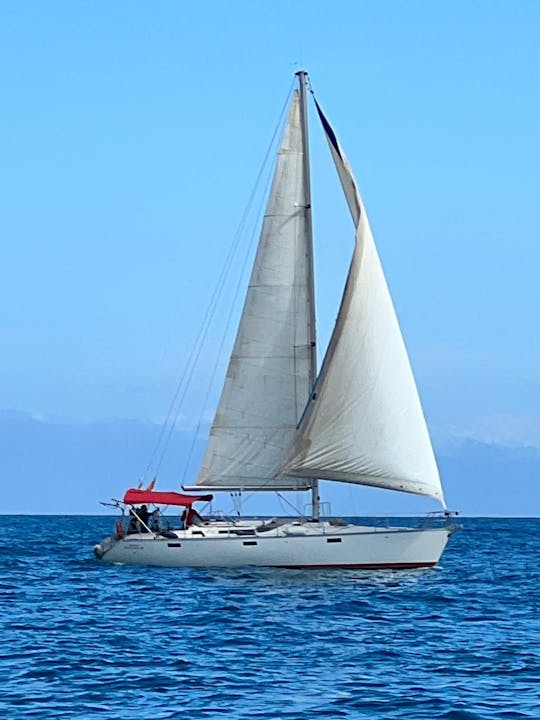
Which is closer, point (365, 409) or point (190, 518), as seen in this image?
point (365, 409)

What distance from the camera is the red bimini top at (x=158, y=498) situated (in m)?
42.7

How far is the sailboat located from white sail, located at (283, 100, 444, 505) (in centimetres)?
3

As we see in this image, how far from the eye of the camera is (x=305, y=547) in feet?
130

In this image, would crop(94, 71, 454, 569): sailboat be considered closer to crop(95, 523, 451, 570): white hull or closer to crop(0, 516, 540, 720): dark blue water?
crop(95, 523, 451, 570): white hull

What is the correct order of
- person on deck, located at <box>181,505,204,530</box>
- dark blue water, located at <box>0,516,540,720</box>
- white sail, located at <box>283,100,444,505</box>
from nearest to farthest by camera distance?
1. dark blue water, located at <box>0,516,540,720</box>
2. white sail, located at <box>283,100,444,505</box>
3. person on deck, located at <box>181,505,204,530</box>

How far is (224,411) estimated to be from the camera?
4334cm

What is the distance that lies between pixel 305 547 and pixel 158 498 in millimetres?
5514

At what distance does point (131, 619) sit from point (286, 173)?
56.2 ft

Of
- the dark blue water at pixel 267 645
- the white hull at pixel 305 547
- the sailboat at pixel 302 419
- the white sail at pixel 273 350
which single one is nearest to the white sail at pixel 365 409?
the sailboat at pixel 302 419

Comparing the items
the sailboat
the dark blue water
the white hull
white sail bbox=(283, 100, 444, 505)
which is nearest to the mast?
the sailboat

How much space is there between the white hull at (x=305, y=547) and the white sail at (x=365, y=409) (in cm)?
141

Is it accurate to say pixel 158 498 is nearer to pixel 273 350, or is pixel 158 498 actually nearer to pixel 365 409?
pixel 273 350

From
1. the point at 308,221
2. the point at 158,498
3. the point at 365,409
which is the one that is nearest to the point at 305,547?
the point at 365,409

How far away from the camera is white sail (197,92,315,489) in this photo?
42500 millimetres
